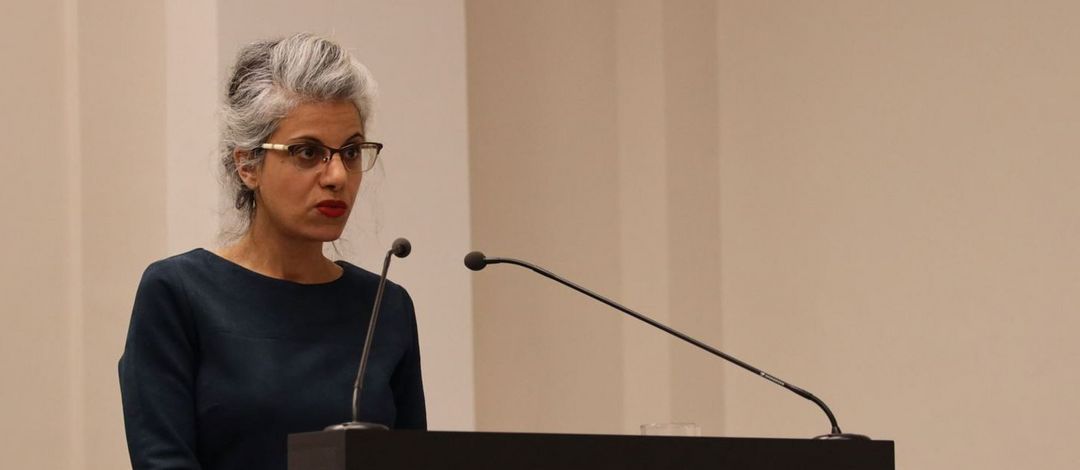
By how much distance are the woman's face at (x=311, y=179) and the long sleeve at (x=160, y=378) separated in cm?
21

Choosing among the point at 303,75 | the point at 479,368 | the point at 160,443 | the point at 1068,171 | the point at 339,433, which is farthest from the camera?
the point at 479,368

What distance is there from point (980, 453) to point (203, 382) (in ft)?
Result: 8.87

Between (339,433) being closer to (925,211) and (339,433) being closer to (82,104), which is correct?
(82,104)

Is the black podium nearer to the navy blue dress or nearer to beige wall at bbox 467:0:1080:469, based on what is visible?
the navy blue dress

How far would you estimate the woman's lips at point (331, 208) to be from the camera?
7.84ft

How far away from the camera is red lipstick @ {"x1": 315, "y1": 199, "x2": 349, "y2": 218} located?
239 centimetres

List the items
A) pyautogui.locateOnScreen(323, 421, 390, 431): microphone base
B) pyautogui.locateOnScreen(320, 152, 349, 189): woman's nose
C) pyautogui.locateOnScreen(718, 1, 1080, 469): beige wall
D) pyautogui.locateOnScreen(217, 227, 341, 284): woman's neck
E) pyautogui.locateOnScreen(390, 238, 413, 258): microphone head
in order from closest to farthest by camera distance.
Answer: pyautogui.locateOnScreen(323, 421, 390, 431): microphone base → pyautogui.locateOnScreen(390, 238, 413, 258): microphone head → pyautogui.locateOnScreen(320, 152, 349, 189): woman's nose → pyautogui.locateOnScreen(217, 227, 341, 284): woman's neck → pyautogui.locateOnScreen(718, 1, 1080, 469): beige wall

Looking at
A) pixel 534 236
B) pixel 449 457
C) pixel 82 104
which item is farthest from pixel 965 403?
pixel 449 457

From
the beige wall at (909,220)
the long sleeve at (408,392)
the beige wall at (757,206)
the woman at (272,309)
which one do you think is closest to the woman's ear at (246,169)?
the woman at (272,309)

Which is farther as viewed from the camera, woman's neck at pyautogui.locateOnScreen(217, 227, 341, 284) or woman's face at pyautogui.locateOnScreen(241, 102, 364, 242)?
woman's neck at pyautogui.locateOnScreen(217, 227, 341, 284)

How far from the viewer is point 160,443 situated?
2213mm

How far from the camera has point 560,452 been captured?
178cm

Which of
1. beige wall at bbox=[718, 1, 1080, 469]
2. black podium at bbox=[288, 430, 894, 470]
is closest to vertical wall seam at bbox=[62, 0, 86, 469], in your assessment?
black podium at bbox=[288, 430, 894, 470]

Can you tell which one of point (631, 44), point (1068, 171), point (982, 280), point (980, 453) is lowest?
point (980, 453)
